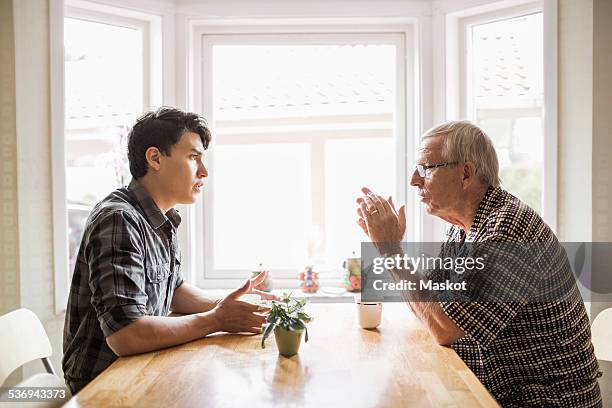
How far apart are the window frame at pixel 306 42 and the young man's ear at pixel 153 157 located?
0.98 meters

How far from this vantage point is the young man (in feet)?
4.78

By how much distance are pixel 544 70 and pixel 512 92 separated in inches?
11.6

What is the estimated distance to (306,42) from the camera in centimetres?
286

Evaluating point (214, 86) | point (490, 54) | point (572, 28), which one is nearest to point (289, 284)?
point (214, 86)

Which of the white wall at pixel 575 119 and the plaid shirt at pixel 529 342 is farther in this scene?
the white wall at pixel 575 119

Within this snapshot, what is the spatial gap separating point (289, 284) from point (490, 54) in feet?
4.94

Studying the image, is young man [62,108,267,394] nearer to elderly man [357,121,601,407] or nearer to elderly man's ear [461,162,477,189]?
elderly man [357,121,601,407]

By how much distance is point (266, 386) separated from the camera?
1.25 m

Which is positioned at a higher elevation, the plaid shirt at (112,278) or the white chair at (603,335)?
the plaid shirt at (112,278)

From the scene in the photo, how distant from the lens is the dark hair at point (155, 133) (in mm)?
1847

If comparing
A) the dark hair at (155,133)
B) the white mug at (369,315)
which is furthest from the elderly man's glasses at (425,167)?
the dark hair at (155,133)

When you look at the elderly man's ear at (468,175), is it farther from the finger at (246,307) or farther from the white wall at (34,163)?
the white wall at (34,163)

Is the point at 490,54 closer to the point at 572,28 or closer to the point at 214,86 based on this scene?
the point at 572,28

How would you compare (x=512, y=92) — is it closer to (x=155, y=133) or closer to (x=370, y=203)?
(x=370, y=203)
